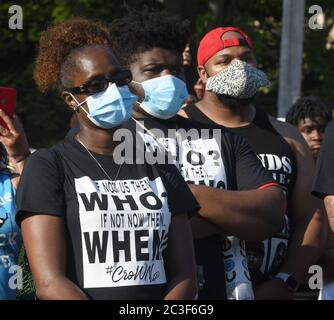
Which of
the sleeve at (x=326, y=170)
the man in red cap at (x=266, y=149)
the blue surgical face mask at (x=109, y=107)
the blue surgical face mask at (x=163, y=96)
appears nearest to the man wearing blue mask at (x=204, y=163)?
the blue surgical face mask at (x=163, y=96)

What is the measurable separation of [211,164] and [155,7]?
43.0 feet

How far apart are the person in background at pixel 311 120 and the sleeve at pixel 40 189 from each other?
3800 millimetres

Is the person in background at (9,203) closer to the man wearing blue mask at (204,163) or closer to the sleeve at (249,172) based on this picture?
the man wearing blue mask at (204,163)

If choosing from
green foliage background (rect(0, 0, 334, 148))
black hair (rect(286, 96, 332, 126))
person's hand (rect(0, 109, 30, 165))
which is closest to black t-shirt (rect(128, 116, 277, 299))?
person's hand (rect(0, 109, 30, 165))

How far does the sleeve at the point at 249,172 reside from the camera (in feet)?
15.4

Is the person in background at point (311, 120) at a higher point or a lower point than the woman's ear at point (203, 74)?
lower

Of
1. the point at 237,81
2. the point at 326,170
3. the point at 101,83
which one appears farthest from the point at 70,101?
the point at 326,170

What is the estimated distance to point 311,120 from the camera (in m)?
7.59

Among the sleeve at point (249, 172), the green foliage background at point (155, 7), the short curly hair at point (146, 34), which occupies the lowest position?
the green foliage background at point (155, 7)

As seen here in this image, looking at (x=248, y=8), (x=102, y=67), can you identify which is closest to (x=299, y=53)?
(x=248, y=8)

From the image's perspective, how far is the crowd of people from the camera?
3941 mm

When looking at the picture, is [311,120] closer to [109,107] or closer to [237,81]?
[237,81]

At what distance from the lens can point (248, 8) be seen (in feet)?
63.6

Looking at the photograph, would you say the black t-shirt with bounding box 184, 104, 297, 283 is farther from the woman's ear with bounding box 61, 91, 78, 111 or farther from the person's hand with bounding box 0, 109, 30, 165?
the woman's ear with bounding box 61, 91, 78, 111
